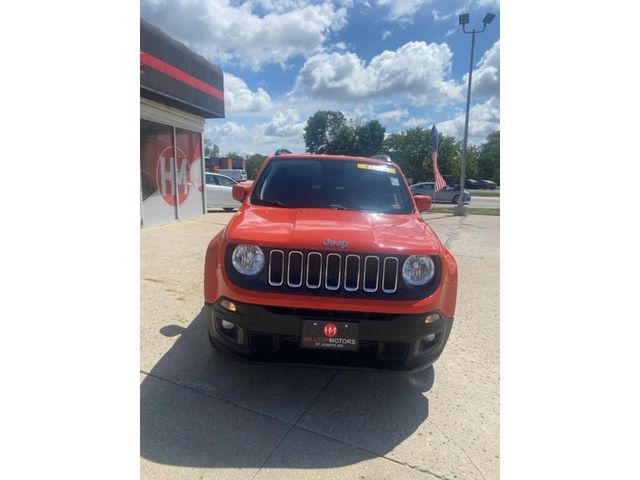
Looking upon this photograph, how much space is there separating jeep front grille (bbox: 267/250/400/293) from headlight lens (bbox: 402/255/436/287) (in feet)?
0.25

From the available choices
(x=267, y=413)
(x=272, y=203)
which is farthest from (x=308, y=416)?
(x=272, y=203)

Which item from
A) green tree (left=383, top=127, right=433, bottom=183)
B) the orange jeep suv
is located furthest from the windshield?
green tree (left=383, top=127, right=433, bottom=183)

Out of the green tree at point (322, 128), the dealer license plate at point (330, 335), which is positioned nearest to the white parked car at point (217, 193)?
the dealer license plate at point (330, 335)

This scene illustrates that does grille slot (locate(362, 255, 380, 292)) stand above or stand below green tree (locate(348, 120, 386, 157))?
below

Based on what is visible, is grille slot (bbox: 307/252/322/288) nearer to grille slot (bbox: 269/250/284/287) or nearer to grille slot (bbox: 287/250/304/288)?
grille slot (bbox: 287/250/304/288)

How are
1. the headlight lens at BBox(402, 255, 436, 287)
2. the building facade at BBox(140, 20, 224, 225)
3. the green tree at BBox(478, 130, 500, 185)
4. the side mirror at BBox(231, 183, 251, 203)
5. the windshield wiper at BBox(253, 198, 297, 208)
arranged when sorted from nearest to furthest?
the headlight lens at BBox(402, 255, 436, 287), the windshield wiper at BBox(253, 198, 297, 208), the side mirror at BBox(231, 183, 251, 203), the building facade at BBox(140, 20, 224, 225), the green tree at BBox(478, 130, 500, 185)

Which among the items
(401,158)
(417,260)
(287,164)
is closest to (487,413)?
(417,260)

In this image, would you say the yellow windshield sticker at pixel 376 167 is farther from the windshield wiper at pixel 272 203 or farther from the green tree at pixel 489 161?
the green tree at pixel 489 161

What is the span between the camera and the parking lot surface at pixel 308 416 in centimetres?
204

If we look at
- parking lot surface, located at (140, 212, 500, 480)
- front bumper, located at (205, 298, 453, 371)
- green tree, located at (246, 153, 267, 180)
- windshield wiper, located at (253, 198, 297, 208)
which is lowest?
parking lot surface, located at (140, 212, 500, 480)

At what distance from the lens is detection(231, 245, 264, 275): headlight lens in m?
2.37

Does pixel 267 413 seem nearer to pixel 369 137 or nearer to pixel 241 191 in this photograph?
pixel 241 191

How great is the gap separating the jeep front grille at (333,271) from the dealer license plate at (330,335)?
0.22 meters

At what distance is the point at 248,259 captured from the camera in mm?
2389
